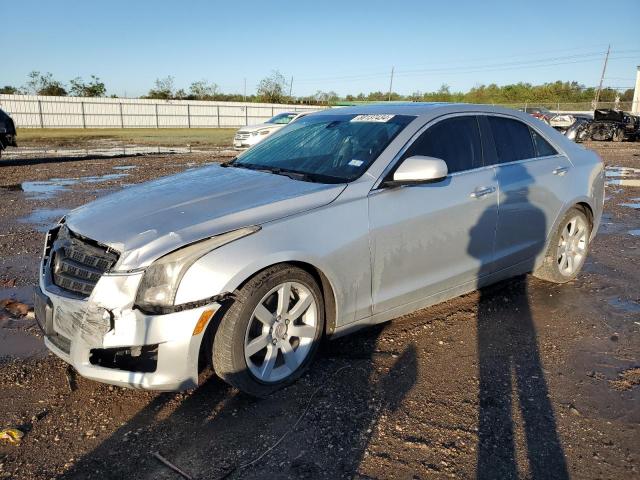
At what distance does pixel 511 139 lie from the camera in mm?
4656

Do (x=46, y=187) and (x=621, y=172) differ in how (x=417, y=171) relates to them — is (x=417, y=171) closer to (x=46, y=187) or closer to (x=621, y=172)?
(x=46, y=187)

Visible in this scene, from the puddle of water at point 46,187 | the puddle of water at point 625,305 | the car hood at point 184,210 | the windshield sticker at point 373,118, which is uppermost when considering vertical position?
the windshield sticker at point 373,118

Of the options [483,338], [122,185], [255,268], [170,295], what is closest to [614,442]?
[483,338]

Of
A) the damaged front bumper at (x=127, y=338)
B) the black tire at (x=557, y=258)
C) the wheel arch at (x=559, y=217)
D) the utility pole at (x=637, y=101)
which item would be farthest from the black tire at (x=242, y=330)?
the utility pole at (x=637, y=101)

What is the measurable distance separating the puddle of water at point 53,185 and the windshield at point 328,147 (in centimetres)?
684

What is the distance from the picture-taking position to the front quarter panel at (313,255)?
9.25 ft

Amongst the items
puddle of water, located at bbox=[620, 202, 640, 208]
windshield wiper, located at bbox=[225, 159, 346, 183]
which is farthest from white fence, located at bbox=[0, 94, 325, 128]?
windshield wiper, located at bbox=[225, 159, 346, 183]

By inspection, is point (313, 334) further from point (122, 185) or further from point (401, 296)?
point (122, 185)

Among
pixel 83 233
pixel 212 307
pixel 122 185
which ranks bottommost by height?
pixel 122 185

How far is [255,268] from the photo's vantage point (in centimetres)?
294

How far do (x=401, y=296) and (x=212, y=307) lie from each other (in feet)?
4.78

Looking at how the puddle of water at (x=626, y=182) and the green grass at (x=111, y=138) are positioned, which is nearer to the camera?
the puddle of water at (x=626, y=182)

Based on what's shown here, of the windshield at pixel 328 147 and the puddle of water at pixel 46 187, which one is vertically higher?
the windshield at pixel 328 147

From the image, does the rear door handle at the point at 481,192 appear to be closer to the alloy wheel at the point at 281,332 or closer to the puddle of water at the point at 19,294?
the alloy wheel at the point at 281,332
